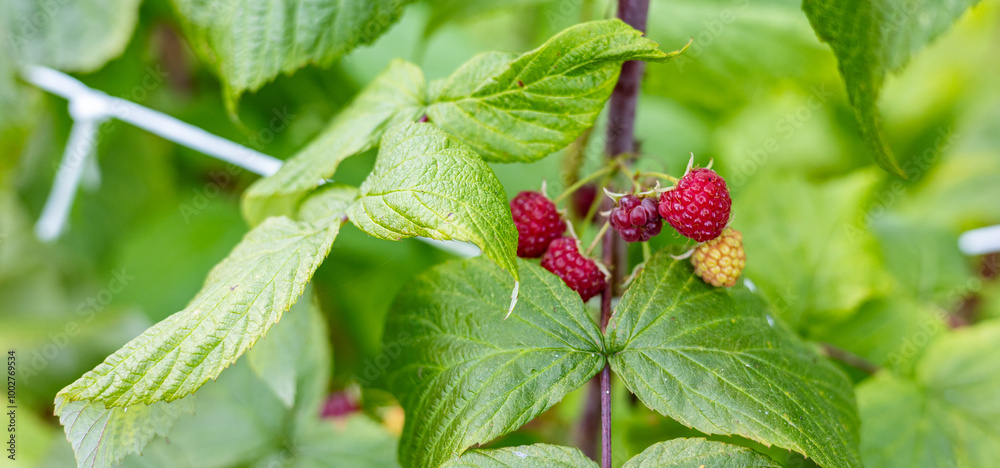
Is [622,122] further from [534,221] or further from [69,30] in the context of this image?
[69,30]

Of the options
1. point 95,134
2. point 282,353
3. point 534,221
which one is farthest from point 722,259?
point 95,134

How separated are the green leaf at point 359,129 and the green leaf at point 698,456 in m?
0.35

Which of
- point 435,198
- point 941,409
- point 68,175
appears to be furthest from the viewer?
point 68,175

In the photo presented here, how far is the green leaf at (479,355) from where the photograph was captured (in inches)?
21.4

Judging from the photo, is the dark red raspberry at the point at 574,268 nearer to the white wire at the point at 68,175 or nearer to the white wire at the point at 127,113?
the white wire at the point at 127,113

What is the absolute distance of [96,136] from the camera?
1.24 metres

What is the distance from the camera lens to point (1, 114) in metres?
0.97

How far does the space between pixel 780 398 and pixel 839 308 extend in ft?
1.53

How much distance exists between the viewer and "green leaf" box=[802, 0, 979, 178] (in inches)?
23.2

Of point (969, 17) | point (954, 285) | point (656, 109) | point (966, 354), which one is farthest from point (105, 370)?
point (969, 17)

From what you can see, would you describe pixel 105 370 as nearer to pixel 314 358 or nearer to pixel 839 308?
pixel 314 358

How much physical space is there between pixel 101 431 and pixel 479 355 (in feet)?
1.01

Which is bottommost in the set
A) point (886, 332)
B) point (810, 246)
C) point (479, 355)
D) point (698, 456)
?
point (886, 332)

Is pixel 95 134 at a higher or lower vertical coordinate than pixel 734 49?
higher
